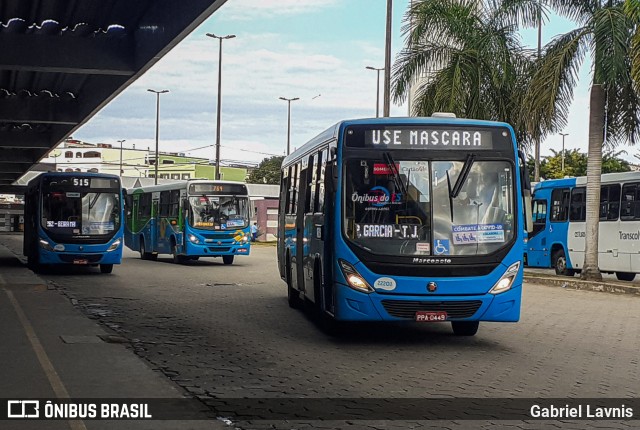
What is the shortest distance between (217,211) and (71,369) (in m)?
21.2

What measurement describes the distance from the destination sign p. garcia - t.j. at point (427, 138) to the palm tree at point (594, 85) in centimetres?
1225

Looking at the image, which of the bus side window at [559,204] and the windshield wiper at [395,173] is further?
the bus side window at [559,204]

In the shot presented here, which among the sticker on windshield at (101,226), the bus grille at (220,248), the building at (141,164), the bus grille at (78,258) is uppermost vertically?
the building at (141,164)

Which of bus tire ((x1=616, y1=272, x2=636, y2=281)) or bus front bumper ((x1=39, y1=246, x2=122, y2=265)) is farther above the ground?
bus front bumper ((x1=39, y1=246, x2=122, y2=265))

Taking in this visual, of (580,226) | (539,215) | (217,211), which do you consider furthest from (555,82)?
(217,211)

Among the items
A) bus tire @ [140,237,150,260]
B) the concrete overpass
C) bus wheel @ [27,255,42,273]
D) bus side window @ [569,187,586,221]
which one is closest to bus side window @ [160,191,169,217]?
bus tire @ [140,237,150,260]

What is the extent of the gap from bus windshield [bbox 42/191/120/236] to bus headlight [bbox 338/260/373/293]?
15.3 metres

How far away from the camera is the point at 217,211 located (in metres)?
31.0

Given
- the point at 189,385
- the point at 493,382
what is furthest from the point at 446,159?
the point at 189,385

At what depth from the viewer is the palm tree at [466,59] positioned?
1129 inches

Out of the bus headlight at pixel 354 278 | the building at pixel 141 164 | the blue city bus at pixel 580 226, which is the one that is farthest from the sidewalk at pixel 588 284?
the building at pixel 141 164

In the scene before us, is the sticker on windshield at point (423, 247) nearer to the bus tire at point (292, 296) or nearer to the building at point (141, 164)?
the bus tire at point (292, 296)

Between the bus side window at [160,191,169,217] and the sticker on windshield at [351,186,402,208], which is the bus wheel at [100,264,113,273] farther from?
the sticker on windshield at [351,186,402,208]

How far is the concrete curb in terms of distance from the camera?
22.3 m
